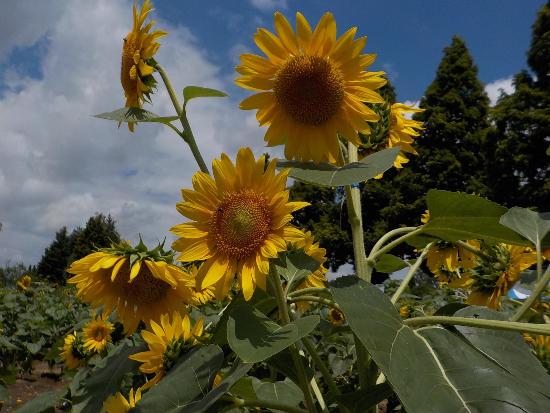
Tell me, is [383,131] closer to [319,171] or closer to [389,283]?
[319,171]

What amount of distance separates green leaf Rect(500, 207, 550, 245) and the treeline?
17.4m

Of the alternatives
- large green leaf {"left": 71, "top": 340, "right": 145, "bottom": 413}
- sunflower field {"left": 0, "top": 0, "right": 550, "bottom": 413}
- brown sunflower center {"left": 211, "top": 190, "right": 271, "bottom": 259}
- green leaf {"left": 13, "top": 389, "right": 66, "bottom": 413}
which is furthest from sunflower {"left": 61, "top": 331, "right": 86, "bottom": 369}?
brown sunflower center {"left": 211, "top": 190, "right": 271, "bottom": 259}

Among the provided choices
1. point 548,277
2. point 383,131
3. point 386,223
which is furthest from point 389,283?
point 386,223

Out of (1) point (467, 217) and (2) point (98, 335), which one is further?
(2) point (98, 335)

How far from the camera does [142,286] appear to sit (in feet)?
4.50

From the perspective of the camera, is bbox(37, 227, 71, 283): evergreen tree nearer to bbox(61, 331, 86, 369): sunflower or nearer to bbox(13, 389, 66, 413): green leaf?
bbox(61, 331, 86, 369): sunflower

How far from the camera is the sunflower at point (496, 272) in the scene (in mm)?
1686

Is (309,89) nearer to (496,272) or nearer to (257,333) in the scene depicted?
(257,333)

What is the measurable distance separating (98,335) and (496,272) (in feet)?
7.98

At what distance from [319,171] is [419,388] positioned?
475 millimetres

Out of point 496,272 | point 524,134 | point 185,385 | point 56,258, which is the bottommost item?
point 185,385

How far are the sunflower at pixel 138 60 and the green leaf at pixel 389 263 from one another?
2.40 feet

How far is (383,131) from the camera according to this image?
1.52 metres

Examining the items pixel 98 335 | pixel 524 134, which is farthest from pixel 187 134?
pixel 524 134
